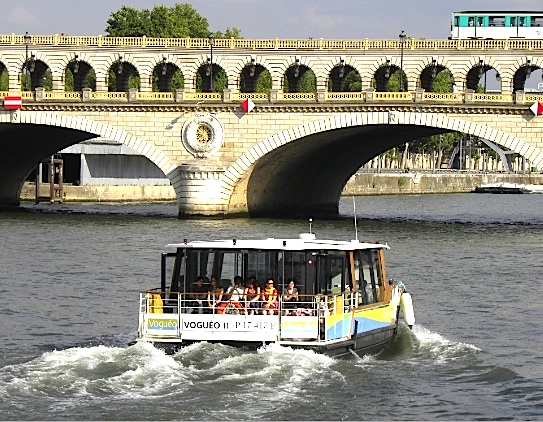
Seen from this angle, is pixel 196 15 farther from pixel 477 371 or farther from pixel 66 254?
pixel 477 371

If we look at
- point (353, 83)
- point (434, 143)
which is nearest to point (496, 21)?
point (353, 83)

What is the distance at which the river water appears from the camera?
26.7 m

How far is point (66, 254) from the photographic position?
178 feet

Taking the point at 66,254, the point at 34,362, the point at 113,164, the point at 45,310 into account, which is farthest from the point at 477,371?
the point at 113,164

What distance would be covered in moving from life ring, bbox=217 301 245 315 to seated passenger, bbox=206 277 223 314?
0.35ft

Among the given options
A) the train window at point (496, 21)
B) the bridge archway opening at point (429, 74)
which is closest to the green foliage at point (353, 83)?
the train window at point (496, 21)

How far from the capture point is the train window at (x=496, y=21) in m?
88.2

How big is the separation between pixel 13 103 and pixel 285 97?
13956 mm

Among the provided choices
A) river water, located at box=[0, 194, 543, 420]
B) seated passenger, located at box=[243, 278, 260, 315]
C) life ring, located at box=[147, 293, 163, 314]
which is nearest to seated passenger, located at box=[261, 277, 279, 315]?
seated passenger, located at box=[243, 278, 260, 315]

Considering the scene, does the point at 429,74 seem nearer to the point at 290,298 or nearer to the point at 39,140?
the point at 39,140

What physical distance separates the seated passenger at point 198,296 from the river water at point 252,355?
3.40 ft

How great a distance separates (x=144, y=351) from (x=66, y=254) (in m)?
25.3

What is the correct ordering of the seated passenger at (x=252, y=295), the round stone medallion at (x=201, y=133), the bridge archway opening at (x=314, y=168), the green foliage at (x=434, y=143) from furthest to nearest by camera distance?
the green foliage at (x=434, y=143)
the bridge archway opening at (x=314, y=168)
the round stone medallion at (x=201, y=133)
the seated passenger at (x=252, y=295)

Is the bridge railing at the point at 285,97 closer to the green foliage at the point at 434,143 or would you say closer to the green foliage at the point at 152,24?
the green foliage at the point at 152,24
